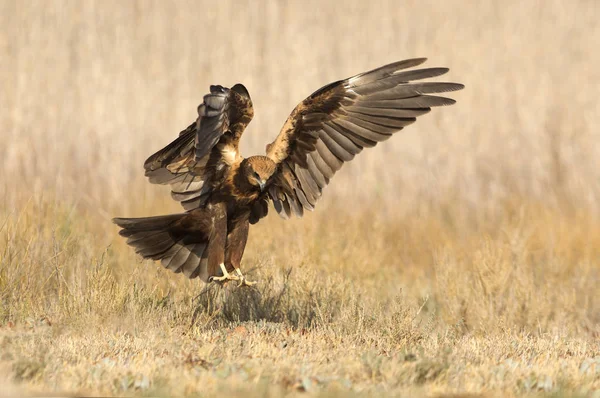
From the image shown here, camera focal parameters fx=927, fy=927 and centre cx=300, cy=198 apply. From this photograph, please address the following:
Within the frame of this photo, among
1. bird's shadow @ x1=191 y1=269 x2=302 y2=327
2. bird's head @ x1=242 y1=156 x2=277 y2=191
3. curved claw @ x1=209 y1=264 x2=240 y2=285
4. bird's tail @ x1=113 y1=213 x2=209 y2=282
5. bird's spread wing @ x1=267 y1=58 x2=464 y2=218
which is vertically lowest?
bird's shadow @ x1=191 y1=269 x2=302 y2=327

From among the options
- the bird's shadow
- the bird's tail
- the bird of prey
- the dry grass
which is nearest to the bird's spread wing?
the bird of prey

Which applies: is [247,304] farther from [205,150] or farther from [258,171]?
[205,150]

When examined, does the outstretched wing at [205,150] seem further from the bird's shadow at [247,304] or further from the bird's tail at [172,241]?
the bird's shadow at [247,304]

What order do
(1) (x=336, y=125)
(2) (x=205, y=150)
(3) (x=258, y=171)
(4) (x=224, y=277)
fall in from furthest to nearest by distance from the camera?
(1) (x=336, y=125) → (4) (x=224, y=277) → (3) (x=258, y=171) → (2) (x=205, y=150)

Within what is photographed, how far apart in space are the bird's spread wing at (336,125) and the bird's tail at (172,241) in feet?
2.33

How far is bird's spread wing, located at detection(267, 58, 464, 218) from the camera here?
698 centimetres

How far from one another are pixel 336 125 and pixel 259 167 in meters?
0.85

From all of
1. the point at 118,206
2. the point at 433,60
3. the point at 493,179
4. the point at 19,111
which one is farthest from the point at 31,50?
the point at 493,179

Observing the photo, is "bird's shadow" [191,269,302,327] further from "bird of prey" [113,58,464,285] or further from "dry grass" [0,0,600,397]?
"bird of prey" [113,58,464,285]

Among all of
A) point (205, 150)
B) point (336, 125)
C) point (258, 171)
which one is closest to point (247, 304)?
point (258, 171)

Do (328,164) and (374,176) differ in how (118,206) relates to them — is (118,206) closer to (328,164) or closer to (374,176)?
(374,176)

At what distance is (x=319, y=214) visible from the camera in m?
11.0

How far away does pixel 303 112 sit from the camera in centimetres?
698

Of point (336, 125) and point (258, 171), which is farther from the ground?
point (336, 125)
